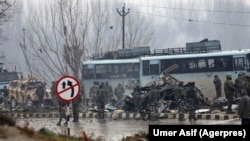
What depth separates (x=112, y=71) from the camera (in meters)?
37.4

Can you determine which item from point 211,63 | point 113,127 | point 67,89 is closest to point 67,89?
point 67,89

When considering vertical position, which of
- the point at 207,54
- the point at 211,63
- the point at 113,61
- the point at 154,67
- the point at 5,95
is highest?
the point at 207,54

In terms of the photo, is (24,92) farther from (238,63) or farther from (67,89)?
(67,89)

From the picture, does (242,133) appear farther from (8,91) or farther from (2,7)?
(8,91)

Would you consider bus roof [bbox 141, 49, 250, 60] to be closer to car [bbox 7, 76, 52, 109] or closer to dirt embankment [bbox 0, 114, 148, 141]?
car [bbox 7, 76, 52, 109]

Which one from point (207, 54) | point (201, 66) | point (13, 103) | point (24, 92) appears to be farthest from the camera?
point (13, 103)

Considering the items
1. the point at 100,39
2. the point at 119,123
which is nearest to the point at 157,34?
the point at 100,39

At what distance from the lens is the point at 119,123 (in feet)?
74.8

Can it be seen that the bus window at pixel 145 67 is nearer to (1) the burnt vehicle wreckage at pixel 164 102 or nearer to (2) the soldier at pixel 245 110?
(1) the burnt vehicle wreckage at pixel 164 102

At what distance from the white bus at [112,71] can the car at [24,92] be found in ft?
11.1

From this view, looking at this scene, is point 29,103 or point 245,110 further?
point 29,103

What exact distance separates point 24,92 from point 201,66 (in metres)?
12.4

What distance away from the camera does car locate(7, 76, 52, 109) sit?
35.8 meters

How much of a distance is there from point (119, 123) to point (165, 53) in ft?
42.4
